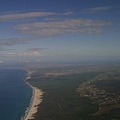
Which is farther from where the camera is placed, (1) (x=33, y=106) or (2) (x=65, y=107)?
(1) (x=33, y=106)

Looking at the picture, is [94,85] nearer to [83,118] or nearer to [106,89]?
[106,89]

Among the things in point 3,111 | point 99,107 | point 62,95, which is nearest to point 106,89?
point 62,95

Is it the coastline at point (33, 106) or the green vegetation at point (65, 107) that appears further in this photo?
the coastline at point (33, 106)

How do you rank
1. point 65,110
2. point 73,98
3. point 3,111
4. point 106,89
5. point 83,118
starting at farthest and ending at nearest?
point 106,89
point 73,98
point 3,111
point 65,110
point 83,118

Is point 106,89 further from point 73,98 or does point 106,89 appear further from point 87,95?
point 73,98

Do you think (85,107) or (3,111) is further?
(3,111)

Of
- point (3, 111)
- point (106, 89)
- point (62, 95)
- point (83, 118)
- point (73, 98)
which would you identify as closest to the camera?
point (83, 118)

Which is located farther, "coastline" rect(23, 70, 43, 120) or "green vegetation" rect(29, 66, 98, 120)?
"coastline" rect(23, 70, 43, 120)

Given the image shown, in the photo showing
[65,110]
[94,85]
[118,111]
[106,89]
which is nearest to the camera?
[118,111]

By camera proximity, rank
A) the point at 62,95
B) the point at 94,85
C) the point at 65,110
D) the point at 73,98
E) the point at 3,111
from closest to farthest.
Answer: the point at 65,110, the point at 3,111, the point at 73,98, the point at 62,95, the point at 94,85

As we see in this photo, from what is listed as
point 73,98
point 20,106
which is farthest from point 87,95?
point 20,106
